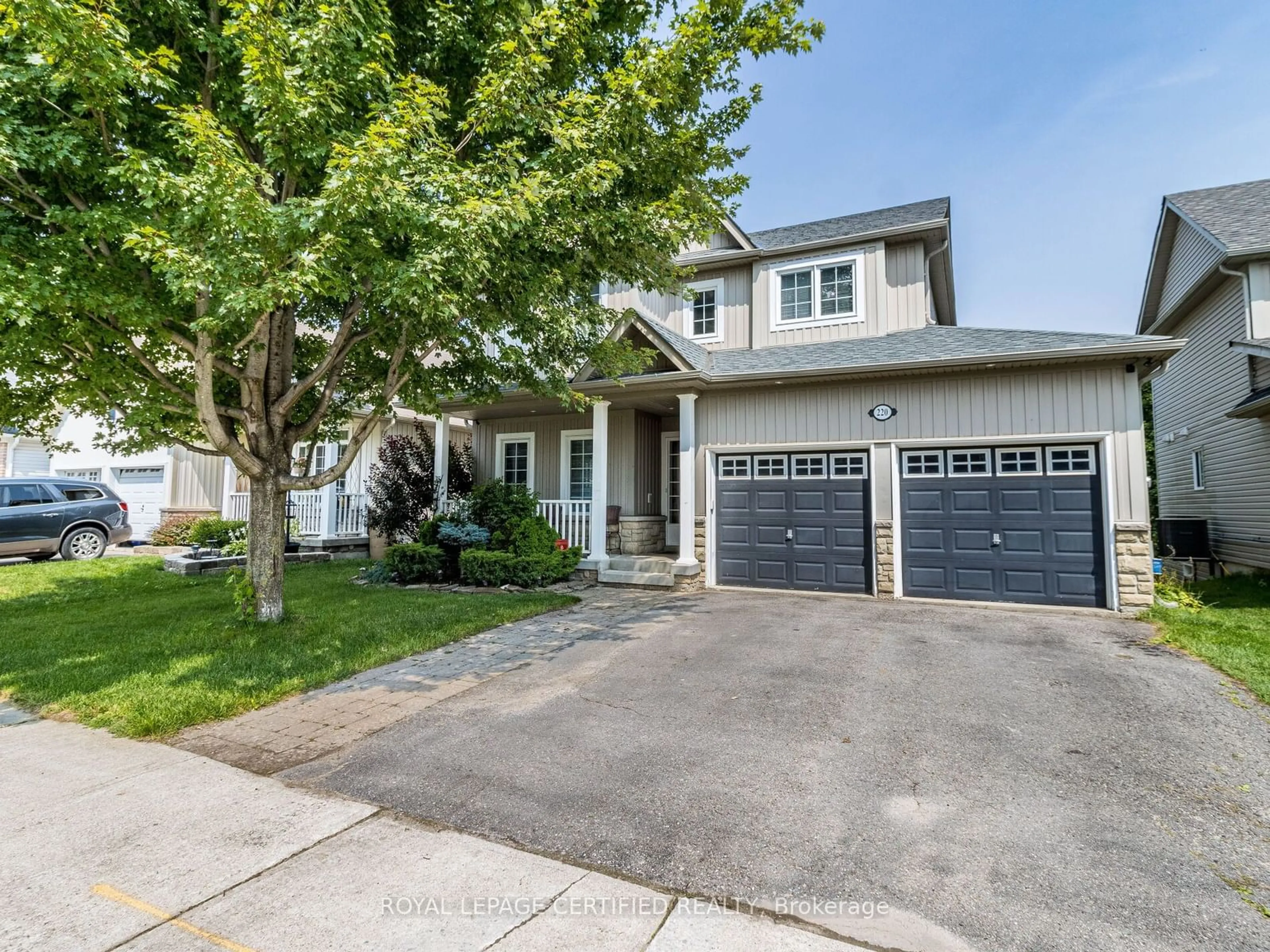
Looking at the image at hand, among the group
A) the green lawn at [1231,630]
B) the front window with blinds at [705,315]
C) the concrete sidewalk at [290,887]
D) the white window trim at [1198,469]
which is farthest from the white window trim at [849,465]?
the white window trim at [1198,469]

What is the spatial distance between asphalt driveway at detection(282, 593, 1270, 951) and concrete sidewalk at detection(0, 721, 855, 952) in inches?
7.2

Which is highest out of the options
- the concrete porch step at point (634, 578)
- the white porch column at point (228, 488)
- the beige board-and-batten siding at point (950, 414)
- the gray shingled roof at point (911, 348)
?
the gray shingled roof at point (911, 348)

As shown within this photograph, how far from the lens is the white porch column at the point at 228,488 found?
15.1 m

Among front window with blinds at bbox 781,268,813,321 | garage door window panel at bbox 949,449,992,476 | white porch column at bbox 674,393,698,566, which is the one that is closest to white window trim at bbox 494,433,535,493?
white porch column at bbox 674,393,698,566

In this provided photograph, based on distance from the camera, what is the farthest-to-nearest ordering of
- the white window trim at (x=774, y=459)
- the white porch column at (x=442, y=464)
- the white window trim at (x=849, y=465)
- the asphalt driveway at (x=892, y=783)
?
the white porch column at (x=442, y=464)
the white window trim at (x=774, y=459)
the white window trim at (x=849, y=465)
the asphalt driveway at (x=892, y=783)

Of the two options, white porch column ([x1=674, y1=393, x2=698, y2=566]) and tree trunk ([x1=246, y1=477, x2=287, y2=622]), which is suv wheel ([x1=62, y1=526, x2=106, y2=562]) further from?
white porch column ([x1=674, y1=393, x2=698, y2=566])

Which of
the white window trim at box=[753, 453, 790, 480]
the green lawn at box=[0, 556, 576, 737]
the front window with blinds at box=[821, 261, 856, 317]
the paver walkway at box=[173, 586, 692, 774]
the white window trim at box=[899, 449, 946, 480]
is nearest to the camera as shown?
the paver walkway at box=[173, 586, 692, 774]

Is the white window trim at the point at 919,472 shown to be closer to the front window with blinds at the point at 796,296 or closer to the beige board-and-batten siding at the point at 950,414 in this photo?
the beige board-and-batten siding at the point at 950,414

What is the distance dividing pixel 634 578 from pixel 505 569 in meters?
2.21

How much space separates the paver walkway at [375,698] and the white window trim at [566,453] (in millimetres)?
5026

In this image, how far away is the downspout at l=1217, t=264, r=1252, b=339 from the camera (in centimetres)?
1034

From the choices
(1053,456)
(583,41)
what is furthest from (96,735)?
(1053,456)

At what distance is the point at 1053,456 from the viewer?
8523 mm

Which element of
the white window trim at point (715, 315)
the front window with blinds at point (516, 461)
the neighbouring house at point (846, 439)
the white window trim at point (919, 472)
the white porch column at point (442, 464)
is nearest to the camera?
the neighbouring house at point (846, 439)
